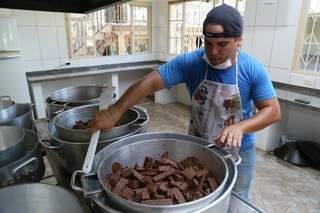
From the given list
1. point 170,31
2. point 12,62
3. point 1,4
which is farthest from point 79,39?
point 1,4

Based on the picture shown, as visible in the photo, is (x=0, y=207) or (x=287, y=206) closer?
(x=0, y=207)

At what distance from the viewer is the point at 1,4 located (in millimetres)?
867

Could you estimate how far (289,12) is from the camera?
7.43 ft

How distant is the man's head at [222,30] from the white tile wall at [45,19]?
2.90m

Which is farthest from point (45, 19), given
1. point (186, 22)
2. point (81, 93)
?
point (81, 93)

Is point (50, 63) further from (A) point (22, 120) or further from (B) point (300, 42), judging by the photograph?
(B) point (300, 42)

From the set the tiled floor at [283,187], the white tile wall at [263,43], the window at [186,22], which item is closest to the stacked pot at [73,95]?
the tiled floor at [283,187]

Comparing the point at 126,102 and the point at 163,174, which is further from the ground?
the point at 126,102

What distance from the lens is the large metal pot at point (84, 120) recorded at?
0.77 meters

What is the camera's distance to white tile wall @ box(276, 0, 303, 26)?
7.25ft

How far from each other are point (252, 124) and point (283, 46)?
6.33 feet

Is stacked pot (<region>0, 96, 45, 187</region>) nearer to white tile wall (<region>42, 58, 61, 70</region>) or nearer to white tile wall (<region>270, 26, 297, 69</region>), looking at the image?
white tile wall (<region>270, 26, 297, 69</region>)

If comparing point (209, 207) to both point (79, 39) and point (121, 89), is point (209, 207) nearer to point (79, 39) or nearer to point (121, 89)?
point (79, 39)

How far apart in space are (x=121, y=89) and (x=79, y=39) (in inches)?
46.8
